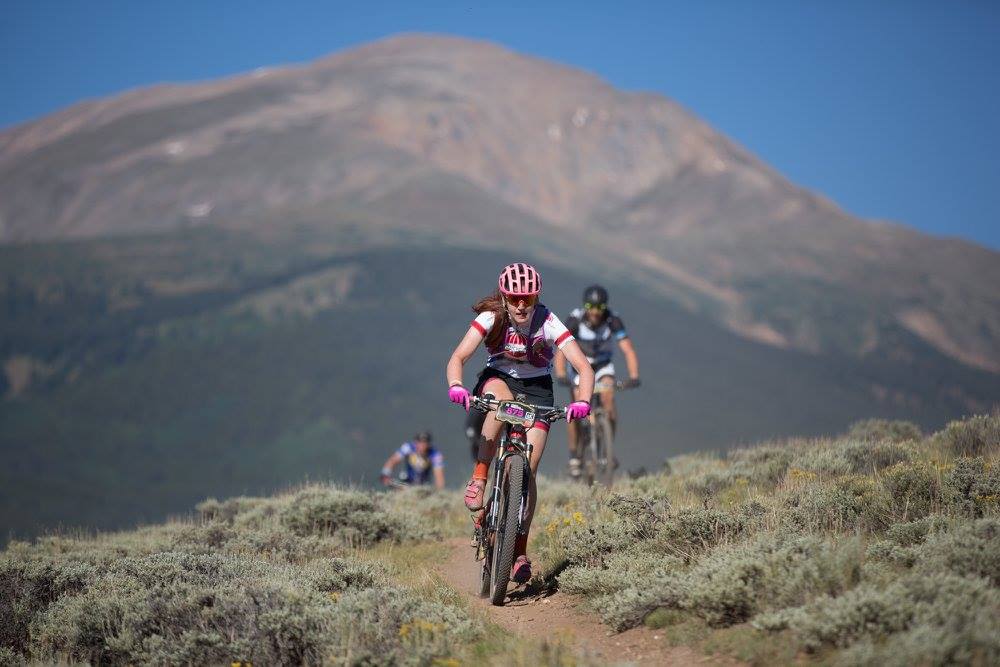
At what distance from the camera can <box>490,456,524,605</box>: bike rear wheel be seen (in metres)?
7.75

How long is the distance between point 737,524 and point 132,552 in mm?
5108

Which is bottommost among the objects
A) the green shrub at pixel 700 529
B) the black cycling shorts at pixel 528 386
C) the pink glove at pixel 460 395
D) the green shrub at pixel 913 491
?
the green shrub at pixel 700 529

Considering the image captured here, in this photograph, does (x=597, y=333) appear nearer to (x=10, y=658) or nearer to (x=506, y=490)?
(x=506, y=490)

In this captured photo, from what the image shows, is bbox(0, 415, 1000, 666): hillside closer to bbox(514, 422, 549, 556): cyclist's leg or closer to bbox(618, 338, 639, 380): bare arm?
bbox(514, 422, 549, 556): cyclist's leg

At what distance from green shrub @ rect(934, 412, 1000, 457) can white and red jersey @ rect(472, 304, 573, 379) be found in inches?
165

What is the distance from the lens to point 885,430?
1412 centimetres

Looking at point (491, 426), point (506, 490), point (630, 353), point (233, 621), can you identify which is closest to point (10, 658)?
point (233, 621)

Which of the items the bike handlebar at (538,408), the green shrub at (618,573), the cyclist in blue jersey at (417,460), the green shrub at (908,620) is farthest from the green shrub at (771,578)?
the cyclist in blue jersey at (417,460)

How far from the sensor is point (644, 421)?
160 metres

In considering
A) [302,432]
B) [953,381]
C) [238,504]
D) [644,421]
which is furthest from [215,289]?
[238,504]

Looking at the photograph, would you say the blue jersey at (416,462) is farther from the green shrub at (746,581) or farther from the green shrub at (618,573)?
the green shrub at (746,581)

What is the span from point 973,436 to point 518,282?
502 centimetres

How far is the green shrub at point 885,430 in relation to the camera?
45.1 ft

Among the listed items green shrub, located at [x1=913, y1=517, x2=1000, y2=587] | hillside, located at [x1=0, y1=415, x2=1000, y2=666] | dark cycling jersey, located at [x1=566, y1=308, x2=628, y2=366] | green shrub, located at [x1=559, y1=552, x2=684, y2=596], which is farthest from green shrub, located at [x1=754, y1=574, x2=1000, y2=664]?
dark cycling jersey, located at [x1=566, y1=308, x2=628, y2=366]
